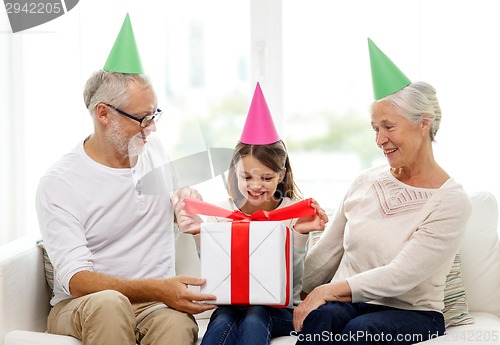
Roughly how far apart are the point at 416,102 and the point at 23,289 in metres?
1.28

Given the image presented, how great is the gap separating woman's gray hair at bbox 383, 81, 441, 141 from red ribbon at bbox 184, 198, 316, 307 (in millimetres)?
364

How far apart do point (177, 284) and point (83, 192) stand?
42 cm

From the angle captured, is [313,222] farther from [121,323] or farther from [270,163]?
[121,323]

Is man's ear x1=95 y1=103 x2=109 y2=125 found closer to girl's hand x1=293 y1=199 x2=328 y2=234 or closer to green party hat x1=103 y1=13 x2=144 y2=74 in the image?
green party hat x1=103 y1=13 x2=144 y2=74

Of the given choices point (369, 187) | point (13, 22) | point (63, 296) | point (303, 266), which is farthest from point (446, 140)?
point (13, 22)

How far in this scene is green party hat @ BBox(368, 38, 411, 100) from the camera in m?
2.11

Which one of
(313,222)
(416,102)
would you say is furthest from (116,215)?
(416,102)

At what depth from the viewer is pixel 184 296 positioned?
80.4 inches

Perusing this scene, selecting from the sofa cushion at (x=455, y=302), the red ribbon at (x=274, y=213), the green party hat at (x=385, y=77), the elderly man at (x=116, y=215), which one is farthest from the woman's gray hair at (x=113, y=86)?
the sofa cushion at (x=455, y=302)

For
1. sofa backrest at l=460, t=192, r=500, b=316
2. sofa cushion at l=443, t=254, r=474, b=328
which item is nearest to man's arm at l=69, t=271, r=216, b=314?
sofa cushion at l=443, t=254, r=474, b=328

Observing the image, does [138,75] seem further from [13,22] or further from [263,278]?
[13,22]

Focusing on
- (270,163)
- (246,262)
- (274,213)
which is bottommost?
(246,262)

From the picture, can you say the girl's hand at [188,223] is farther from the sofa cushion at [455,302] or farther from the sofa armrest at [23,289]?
the sofa cushion at [455,302]

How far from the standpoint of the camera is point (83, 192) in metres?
2.22
